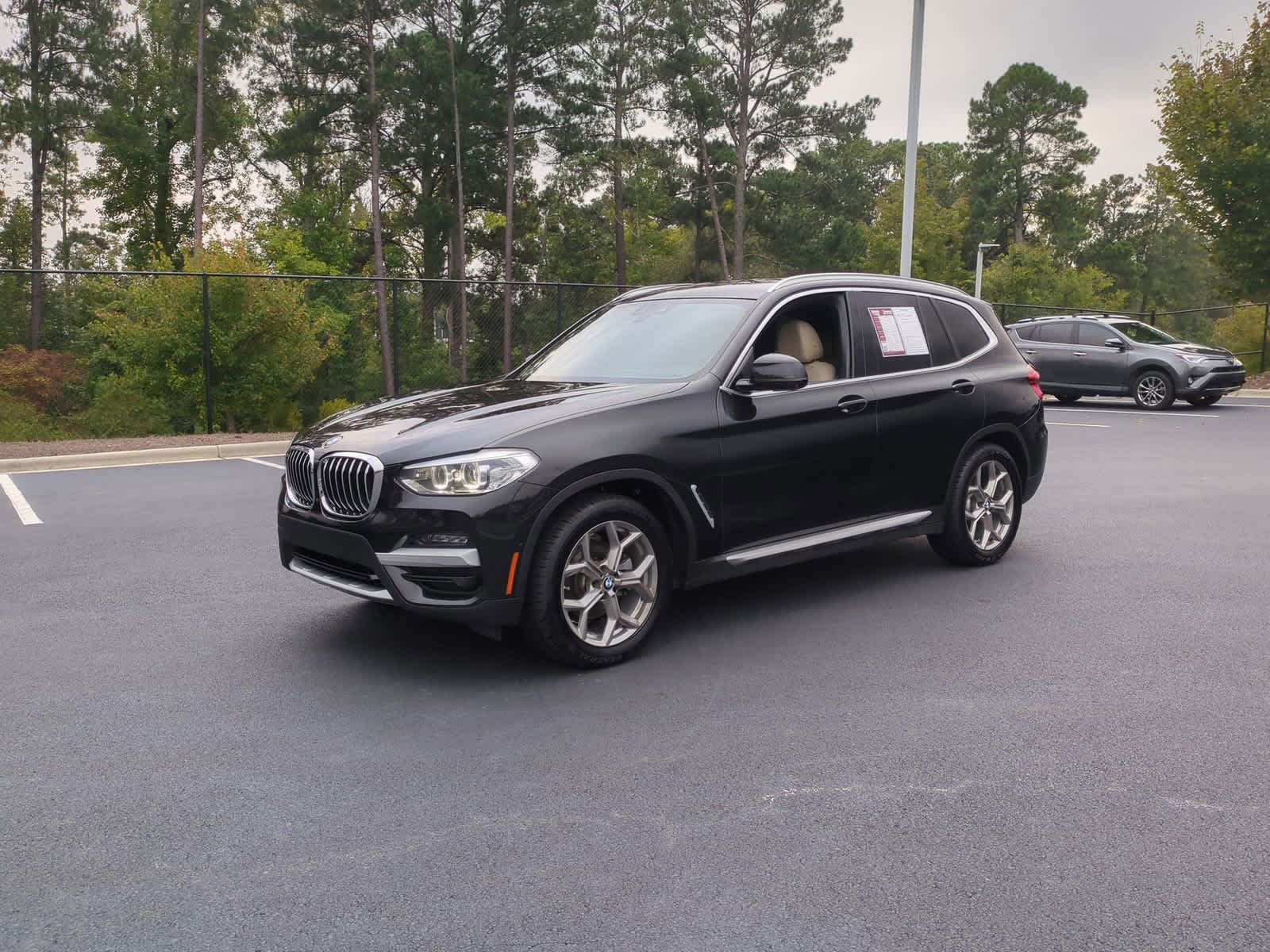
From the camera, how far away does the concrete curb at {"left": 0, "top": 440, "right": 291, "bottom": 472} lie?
12.0 metres

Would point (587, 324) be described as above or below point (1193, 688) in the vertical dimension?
above

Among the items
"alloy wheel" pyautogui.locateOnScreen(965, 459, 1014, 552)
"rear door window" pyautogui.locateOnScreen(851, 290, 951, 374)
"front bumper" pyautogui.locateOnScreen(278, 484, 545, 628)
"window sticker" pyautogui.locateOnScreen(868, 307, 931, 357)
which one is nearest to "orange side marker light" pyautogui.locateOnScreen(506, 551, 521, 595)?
"front bumper" pyautogui.locateOnScreen(278, 484, 545, 628)

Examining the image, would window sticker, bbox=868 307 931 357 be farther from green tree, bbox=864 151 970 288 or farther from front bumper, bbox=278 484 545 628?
green tree, bbox=864 151 970 288

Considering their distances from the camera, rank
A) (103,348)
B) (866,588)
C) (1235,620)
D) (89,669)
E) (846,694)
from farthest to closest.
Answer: (103,348) → (866,588) → (1235,620) → (89,669) → (846,694)

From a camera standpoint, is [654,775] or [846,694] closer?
[654,775]

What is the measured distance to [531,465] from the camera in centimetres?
459

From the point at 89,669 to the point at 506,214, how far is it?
38.2 meters

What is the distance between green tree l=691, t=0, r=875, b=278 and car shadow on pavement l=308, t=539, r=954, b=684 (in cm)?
3856

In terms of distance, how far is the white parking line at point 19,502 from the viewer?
868 cm

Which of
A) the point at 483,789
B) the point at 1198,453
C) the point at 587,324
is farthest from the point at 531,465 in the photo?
the point at 1198,453

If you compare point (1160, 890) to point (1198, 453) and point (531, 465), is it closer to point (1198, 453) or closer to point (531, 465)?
point (531, 465)

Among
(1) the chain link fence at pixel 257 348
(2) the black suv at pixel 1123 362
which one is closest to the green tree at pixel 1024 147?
(1) the chain link fence at pixel 257 348

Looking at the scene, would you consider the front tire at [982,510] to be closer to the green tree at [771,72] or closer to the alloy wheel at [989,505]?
the alloy wheel at [989,505]

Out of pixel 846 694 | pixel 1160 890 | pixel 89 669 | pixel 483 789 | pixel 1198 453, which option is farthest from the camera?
pixel 1198 453
